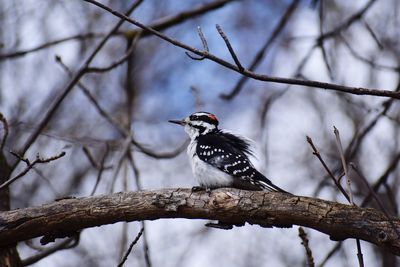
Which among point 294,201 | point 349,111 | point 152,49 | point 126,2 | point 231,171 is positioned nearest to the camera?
point 294,201

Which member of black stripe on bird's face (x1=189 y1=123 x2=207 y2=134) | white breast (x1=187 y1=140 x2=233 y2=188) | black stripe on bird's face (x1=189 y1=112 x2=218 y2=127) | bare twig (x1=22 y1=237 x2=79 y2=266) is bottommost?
bare twig (x1=22 y1=237 x2=79 y2=266)

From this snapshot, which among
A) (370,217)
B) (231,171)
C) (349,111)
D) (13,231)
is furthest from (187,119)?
(349,111)

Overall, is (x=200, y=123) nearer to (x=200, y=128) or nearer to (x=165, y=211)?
(x=200, y=128)

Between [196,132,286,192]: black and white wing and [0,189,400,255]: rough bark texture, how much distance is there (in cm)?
52

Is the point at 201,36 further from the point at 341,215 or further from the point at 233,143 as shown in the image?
the point at 233,143

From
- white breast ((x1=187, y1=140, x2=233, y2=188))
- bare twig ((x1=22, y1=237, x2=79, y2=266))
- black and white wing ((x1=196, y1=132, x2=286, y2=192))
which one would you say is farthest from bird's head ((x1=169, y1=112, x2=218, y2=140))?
bare twig ((x1=22, y1=237, x2=79, y2=266))

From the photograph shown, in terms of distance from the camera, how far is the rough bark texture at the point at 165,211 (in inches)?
131

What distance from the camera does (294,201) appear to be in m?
3.35

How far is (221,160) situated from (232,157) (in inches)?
4.8

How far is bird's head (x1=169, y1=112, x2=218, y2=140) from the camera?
5.50 metres

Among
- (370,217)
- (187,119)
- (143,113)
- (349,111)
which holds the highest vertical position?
(143,113)

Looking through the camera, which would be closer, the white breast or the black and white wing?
the black and white wing

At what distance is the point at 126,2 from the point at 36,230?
21.2 feet

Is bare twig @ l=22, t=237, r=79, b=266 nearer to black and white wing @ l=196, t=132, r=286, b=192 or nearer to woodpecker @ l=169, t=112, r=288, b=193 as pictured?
woodpecker @ l=169, t=112, r=288, b=193
